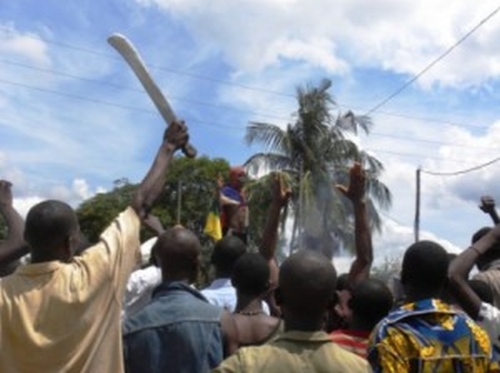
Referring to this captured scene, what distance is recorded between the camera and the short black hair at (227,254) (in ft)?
18.0

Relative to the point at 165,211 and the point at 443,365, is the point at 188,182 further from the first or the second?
the point at 443,365

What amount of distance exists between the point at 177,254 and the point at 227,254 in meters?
1.22

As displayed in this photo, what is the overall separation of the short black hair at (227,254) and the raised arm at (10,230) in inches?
55.4

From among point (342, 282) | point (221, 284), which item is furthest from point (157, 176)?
point (342, 282)

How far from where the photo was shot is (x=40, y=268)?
366 cm

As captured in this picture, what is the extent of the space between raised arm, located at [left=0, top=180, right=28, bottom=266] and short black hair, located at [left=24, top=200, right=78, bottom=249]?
60 cm

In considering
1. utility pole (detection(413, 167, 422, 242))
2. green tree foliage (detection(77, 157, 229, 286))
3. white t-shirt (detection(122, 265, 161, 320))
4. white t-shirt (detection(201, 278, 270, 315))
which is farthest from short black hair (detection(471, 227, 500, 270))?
green tree foliage (detection(77, 157, 229, 286))

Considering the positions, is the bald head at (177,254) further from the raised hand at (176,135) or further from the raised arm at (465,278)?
the raised arm at (465,278)

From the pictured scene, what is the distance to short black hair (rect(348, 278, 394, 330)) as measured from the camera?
4.20 m

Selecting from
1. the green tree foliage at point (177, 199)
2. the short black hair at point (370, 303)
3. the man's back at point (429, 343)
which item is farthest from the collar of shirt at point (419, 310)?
the green tree foliage at point (177, 199)

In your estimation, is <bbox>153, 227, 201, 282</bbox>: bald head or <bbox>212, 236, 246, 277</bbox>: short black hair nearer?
<bbox>153, 227, 201, 282</bbox>: bald head

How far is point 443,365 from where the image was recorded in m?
3.45

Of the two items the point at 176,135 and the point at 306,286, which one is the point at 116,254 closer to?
the point at 176,135

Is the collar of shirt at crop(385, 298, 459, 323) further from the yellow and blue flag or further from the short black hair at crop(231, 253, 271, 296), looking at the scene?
the yellow and blue flag
